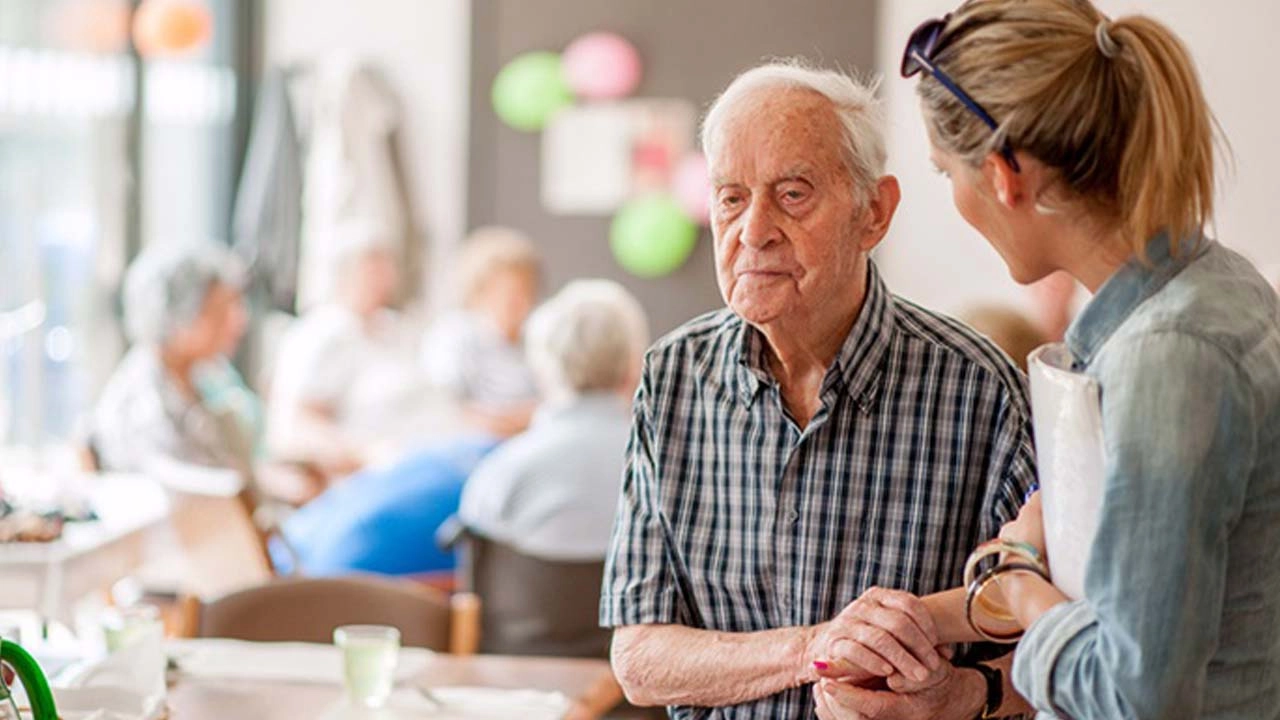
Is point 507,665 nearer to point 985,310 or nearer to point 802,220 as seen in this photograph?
point 802,220

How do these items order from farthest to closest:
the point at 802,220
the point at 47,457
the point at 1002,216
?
the point at 47,457 → the point at 802,220 → the point at 1002,216

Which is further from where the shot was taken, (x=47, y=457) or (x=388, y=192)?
(x=388, y=192)

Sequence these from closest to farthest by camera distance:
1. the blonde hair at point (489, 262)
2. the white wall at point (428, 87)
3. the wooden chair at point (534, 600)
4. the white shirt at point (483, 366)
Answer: the wooden chair at point (534, 600)
the blonde hair at point (489, 262)
the white shirt at point (483, 366)
the white wall at point (428, 87)

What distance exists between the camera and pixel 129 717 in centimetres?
213

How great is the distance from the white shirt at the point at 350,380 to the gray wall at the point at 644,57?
3.32 ft

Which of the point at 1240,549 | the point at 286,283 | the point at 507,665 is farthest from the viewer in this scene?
the point at 286,283

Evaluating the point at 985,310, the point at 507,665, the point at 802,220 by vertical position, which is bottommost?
the point at 507,665

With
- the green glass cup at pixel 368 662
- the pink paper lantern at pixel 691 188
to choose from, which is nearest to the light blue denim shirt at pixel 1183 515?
the green glass cup at pixel 368 662

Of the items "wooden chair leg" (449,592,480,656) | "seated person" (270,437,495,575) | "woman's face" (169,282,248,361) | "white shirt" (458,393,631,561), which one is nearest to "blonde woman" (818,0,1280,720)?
"wooden chair leg" (449,592,480,656)

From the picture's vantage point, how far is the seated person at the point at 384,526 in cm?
426

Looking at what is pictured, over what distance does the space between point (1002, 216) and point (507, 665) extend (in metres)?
1.45

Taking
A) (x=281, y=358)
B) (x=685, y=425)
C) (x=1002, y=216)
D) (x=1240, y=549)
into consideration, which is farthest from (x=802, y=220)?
(x=281, y=358)

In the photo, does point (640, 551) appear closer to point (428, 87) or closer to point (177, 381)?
point (177, 381)

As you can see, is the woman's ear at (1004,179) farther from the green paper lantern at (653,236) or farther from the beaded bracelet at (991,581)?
the green paper lantern at (653,236)
